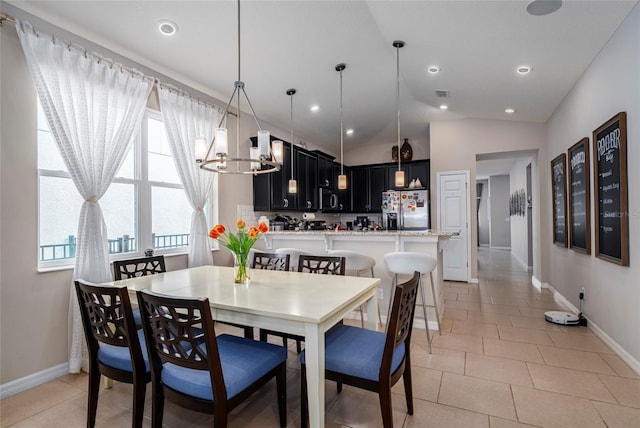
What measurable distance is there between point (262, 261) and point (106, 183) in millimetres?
1534

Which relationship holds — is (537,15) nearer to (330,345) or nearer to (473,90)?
(473,90)

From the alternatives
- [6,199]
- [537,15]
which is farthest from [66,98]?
[537,15]

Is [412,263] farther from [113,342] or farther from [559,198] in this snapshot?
[559,198]

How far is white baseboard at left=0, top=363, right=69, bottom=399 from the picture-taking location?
2.29 meters

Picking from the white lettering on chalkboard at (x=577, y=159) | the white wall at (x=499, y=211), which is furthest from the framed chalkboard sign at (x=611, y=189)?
the white wall at (x=499, y=211)

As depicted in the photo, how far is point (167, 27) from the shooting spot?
276 cm

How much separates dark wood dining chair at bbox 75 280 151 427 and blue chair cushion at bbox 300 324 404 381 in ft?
2.83

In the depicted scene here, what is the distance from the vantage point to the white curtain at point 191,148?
3.50 m

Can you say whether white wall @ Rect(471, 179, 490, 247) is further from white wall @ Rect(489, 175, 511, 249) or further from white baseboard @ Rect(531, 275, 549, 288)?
white baseboard @ Rect(531, 275, 549, 288)

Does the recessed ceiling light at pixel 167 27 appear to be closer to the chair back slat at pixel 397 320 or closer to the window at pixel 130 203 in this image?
the window at pixel 130 203

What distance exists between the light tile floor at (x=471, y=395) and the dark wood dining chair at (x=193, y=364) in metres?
0.51

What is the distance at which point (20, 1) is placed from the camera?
7.70 ft

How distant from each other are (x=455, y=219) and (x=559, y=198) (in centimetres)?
168

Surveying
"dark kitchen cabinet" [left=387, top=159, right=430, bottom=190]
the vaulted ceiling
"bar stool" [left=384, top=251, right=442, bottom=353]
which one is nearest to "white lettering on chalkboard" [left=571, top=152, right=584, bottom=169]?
the vaulted ceiling
